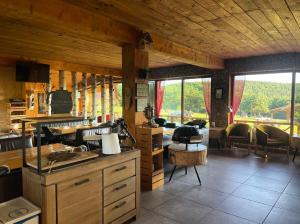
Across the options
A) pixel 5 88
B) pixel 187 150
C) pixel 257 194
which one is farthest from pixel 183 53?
pixel 5 88

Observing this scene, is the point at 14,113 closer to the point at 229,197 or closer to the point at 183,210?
the point at 183,210

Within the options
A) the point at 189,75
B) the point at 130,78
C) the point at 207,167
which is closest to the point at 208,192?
the point at 207,167

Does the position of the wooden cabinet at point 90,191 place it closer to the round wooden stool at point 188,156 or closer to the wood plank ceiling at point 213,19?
the round wooden stool at point 188,156

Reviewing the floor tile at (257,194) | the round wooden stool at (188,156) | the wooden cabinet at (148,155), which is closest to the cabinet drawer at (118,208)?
the wooden cabinet at (148,155)

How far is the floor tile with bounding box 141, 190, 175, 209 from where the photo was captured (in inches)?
118

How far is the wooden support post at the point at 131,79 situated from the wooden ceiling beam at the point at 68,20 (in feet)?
0.64

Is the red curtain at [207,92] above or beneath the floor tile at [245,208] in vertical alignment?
above

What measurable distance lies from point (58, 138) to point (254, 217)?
4658mm

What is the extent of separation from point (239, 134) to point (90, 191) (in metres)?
5.04

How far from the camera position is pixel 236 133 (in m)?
6.14

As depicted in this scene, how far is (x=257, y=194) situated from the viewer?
3.32 meters

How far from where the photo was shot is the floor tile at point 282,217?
8.52ft

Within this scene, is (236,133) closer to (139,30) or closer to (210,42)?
(210,42)

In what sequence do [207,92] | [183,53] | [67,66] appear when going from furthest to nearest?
1. [207,92]
2. [67,66]
3. [183,53]
